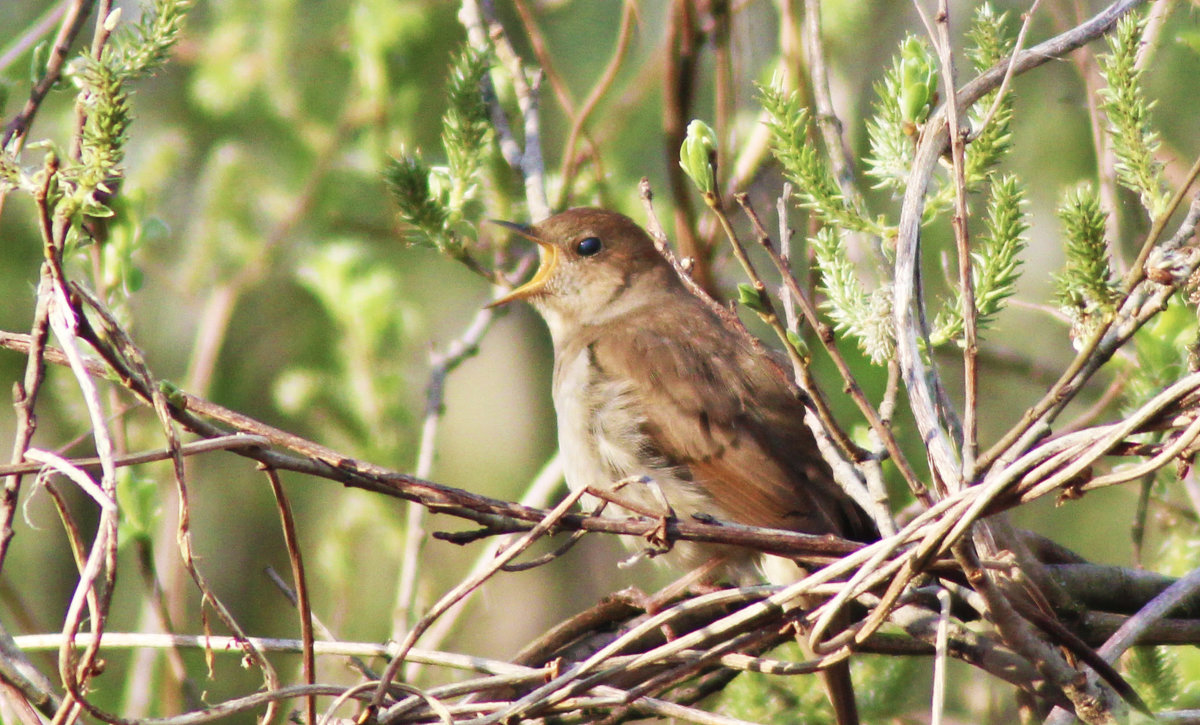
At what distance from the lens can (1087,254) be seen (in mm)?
1470

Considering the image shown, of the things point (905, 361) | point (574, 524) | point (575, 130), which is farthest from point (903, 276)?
point (575, 130)

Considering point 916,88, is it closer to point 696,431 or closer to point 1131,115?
point 1131,115

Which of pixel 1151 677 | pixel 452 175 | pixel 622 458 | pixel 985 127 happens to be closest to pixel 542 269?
pixel 622 458

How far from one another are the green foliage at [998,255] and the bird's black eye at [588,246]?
84.8 inches

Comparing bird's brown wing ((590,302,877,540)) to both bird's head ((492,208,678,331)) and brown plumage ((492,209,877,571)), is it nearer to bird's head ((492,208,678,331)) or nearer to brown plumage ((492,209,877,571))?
brown plumage ((492,209,877,571))

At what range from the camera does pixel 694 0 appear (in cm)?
332

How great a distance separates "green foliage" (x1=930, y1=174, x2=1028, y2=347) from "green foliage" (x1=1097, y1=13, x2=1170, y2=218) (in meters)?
0.14

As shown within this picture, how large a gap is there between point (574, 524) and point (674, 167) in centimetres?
194

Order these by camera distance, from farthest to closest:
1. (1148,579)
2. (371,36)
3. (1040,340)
Result: 1. (1040,340)
2. (371,36)
3. (1148,579)

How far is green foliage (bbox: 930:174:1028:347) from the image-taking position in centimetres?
155

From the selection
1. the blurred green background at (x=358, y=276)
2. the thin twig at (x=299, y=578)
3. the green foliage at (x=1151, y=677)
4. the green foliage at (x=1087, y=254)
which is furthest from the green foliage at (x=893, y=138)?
the blurred green background at (x=358, y=276)

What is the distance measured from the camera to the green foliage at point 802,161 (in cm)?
164

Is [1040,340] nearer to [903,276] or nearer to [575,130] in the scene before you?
[575,130]

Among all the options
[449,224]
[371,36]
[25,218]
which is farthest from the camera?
[25,218]
